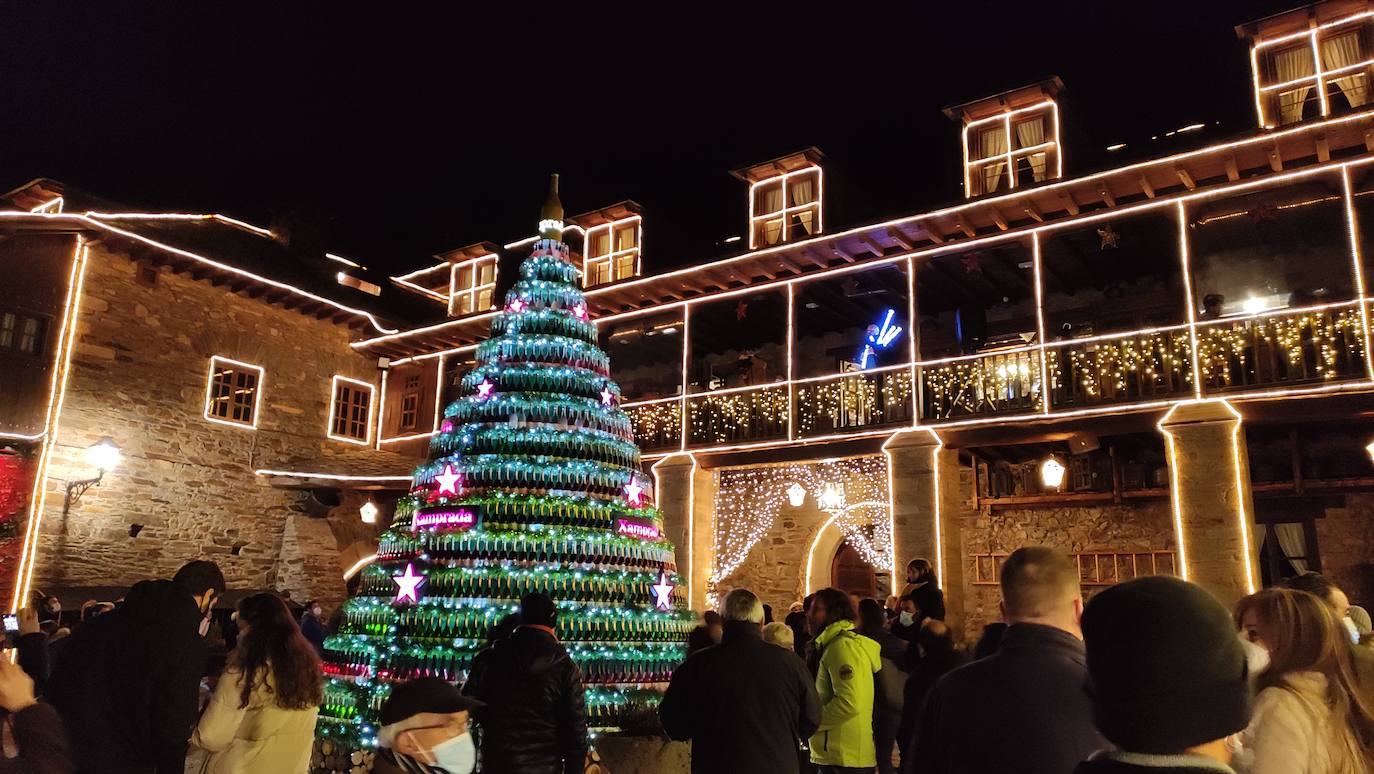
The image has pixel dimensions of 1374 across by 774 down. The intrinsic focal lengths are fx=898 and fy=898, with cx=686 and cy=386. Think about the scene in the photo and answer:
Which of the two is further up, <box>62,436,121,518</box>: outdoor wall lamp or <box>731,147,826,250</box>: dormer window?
<box>731,147,826,250</box>: dormer window

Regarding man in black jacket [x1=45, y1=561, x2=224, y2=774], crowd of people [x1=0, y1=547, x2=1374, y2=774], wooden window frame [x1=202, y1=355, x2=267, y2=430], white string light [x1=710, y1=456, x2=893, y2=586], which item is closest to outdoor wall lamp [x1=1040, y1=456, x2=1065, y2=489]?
white string light [x1=710, y1=456, x2=893, y2=586]

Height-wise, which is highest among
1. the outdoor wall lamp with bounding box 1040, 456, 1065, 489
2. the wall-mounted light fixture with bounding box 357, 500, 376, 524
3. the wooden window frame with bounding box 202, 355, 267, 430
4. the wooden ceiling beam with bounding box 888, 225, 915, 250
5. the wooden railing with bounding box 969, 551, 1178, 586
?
the wooden ceiling beam with bounding box 888, 225, 915, 250

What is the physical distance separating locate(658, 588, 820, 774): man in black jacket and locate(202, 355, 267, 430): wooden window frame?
15069 millimetres

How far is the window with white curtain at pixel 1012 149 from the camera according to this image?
1216cm

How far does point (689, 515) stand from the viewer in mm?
13969

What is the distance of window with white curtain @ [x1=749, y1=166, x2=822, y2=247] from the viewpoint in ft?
46.3

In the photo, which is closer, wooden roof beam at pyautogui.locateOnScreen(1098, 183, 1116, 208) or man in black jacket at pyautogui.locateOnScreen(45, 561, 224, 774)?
man in black jacket at pyautogui.locateOnScreen(45, 561, 224, 774)

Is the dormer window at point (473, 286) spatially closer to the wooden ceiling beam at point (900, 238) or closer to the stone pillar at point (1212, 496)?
the wooden ceiling beam at point (900, 238)

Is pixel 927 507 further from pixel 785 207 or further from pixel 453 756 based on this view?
pixel 453 756

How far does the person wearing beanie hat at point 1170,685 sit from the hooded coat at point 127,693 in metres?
3.55

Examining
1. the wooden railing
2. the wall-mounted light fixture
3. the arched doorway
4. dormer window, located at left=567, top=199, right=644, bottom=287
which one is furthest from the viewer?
the wall-mounted light fixture

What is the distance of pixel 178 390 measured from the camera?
52.1 ft

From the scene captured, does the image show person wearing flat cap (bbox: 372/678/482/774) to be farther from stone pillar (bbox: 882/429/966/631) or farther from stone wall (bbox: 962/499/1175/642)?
stone wall (bbox: 962/499/1175/642)

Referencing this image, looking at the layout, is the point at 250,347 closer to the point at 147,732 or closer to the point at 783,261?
the point at 783,261
